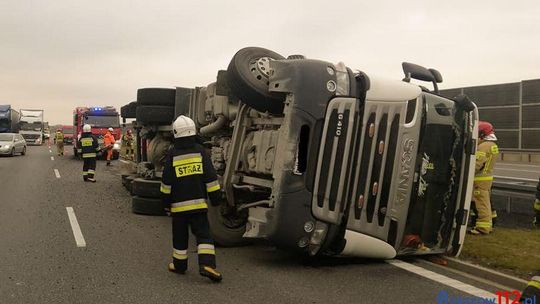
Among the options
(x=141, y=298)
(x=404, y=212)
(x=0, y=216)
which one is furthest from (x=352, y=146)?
(x=0, y=216)

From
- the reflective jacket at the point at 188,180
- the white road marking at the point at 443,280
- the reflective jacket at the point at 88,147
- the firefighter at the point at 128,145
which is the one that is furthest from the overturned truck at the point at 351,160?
the reflective jacket at the point at 88,147

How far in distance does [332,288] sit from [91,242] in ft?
12.0

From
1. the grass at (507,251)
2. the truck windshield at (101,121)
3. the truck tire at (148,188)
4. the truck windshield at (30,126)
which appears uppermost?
the truck windshield at (30,126)

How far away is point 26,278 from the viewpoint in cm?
543

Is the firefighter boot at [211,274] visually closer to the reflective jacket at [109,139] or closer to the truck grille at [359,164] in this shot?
the truck grille at [359,164]

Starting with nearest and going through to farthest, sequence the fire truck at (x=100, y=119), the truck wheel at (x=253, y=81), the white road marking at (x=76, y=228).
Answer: the truck wheel at (x=253, y=81) → the white road marking at (x=76, y=228) → the fire truck at (x=100, y=119)

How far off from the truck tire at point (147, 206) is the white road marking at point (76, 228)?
1127 millimetres

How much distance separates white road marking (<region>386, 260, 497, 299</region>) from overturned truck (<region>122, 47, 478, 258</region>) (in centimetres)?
21

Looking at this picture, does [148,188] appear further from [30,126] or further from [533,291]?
[30,126]

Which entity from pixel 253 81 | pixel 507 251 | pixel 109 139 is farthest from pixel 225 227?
pixel 109 139

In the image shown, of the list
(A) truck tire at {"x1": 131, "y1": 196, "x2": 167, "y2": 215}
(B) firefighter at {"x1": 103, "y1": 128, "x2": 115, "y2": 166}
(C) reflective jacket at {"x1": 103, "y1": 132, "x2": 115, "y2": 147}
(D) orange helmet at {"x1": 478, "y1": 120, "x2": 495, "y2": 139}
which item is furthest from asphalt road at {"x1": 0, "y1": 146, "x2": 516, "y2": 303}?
(C) reflective jacket at {"x1": 103, "y1": 132, "x2": 115, "y2": 147}

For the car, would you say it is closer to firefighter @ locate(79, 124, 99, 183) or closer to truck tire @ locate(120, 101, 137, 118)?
firefighter @ locate(79, 124, 99, 183)

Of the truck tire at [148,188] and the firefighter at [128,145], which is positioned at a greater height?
the firefighter at [128,145]

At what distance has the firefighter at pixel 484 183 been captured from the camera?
7.92 m
